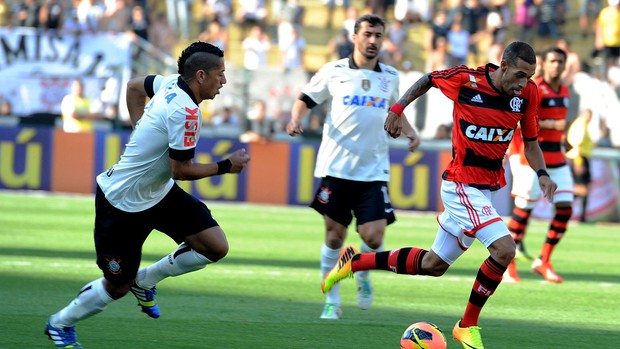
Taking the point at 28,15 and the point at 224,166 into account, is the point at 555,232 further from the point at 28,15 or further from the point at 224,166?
the point at 28,15

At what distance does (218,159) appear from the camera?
2186 cm

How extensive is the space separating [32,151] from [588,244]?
445 inches

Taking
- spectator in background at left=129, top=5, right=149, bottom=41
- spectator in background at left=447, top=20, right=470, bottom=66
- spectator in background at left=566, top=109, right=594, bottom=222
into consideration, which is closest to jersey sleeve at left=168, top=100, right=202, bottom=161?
spectator in background at left=566, top=109, right=594, bottom=222

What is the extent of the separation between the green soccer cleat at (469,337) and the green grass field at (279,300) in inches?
16.9

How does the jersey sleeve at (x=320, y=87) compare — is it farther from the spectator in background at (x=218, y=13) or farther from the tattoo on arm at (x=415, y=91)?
the spectator in background at (x=218, y=13)

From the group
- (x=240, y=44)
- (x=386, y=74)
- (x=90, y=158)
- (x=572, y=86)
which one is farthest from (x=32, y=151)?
(x=386, y=74)

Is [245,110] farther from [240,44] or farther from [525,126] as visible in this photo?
[525,126]

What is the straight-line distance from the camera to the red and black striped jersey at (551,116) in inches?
484

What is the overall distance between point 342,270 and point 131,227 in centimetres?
198

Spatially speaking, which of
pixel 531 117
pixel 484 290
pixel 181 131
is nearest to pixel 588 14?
pixel 531 117

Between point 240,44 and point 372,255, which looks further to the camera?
point 240,44

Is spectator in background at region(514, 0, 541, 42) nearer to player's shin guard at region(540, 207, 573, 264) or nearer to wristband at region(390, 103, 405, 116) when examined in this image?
player's shin guard at region(540, 207, 573, 264)

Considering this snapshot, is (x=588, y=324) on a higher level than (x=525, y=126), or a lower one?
lower

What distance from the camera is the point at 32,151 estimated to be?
2219 cm
